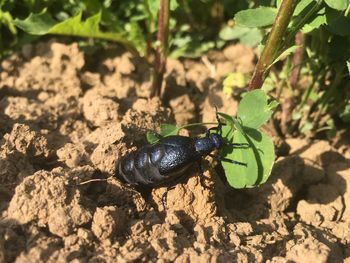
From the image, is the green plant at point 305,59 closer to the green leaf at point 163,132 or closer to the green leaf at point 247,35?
the green leaf at point 247,35

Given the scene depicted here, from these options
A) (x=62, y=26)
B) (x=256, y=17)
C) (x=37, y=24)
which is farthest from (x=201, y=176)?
(x=37, y=24)

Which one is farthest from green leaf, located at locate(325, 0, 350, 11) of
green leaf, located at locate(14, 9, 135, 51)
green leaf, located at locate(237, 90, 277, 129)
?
green leaf, located at locate(14, 9, 135, 51)

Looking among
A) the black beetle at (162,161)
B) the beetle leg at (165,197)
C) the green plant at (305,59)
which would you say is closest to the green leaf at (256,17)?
the green plant at (305,59)

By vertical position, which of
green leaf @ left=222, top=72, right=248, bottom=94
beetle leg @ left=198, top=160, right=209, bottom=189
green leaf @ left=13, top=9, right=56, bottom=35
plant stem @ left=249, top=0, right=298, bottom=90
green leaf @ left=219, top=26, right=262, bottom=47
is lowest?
beetle leg @ left=198, top=160, right=209, bottom=189

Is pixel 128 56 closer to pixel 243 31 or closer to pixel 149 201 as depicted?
pixel 243 31

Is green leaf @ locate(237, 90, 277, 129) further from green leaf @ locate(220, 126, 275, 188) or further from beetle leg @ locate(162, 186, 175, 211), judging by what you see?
beetle leg @ locate(162, 186, 175, 211)

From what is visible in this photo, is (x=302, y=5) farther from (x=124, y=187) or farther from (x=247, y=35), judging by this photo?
(x=124, y=187)

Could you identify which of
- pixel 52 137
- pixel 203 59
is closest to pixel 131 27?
pixel 203 59
